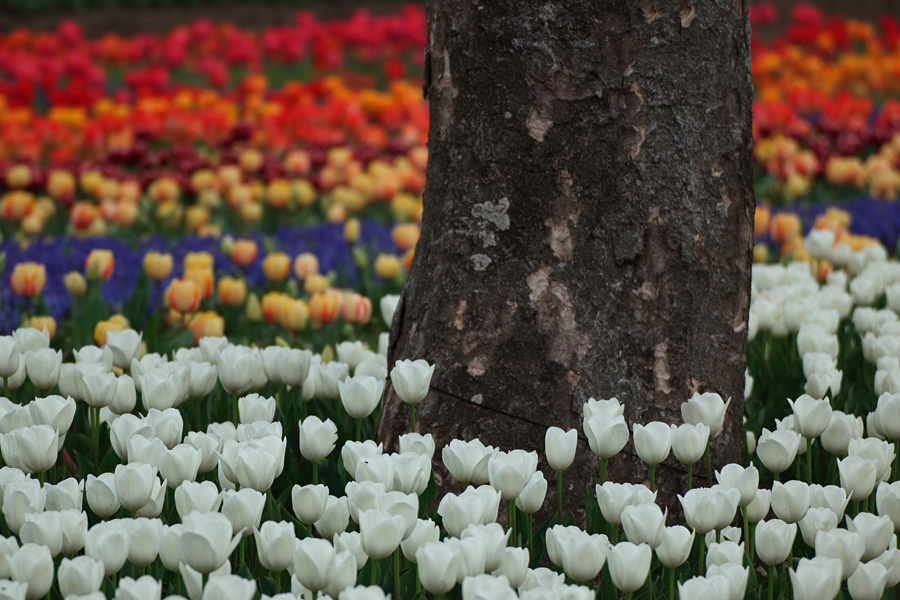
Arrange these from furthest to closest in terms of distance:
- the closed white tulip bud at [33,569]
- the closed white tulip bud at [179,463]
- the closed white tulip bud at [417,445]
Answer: the closed white tulip bud at [417,445] → the closed white tulip bud at [179,463] → the closed white tulip bud at [33,569]

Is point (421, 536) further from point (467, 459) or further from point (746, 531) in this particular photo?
point (746, 531)

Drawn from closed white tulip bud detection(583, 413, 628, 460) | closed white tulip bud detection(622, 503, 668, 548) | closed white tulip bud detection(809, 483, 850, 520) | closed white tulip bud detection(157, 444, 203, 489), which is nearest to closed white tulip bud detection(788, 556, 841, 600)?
closed white tulip bud detection(622, 503, 668, 548)

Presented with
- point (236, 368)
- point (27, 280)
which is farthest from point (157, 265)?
point (236, 368)

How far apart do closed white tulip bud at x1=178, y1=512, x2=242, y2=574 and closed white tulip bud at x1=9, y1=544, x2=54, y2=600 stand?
19cm

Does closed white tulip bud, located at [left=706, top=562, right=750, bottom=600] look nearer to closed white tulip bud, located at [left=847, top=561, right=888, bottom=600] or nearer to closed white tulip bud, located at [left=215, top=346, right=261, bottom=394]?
closed white tulip bud, located at [left=847, top=561, right=888, bottom=600]

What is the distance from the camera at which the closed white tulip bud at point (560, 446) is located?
1.88m

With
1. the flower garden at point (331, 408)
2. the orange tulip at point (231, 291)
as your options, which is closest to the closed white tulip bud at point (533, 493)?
the flower garden at point (331, 408)

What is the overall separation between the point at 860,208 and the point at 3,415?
15.0 feet

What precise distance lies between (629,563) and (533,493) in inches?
11.8

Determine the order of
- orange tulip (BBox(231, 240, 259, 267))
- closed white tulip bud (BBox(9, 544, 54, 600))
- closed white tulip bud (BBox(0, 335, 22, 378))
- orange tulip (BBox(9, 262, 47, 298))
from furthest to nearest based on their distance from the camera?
orange tulip (BBox(231, 240, 259, 267)), orange tulip (BBox(9, 262, 47, 298)), closed white tulip bud (BBox(0, 335, 22, 378)), closed white tulip bud (BBox(9, 544, 54, 600))

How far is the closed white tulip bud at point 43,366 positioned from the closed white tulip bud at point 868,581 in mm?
1728

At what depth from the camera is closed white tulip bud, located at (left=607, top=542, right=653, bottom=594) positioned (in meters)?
1.55

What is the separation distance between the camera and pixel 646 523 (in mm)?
1646

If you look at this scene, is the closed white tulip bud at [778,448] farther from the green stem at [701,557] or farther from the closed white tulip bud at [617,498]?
the closed white tulip bud at [617,498]
